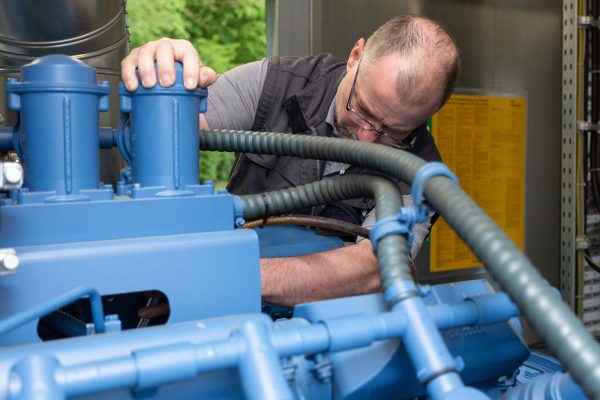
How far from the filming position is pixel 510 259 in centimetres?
51

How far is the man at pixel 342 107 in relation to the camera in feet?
3.11

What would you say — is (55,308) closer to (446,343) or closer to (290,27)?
(446,343)

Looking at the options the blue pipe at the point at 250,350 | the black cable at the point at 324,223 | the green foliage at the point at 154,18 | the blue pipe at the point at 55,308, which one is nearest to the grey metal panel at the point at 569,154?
the black cable at the point at 324,223

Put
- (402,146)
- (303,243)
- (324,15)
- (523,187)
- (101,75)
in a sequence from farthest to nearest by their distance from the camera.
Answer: (523,187) < (324,15) < (402,146) < (101,75) < (303,243)

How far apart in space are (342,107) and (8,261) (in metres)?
0.88

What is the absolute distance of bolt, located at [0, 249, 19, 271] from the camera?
0.55 m

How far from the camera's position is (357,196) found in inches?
32.4

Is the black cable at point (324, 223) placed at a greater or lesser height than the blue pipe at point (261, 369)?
greater

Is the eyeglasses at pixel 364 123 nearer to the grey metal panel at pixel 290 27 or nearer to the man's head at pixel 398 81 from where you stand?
the man's head at pixel 398 81

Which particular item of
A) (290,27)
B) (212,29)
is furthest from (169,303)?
(212,29)

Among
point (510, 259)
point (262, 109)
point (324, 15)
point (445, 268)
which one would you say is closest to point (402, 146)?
point (262, 109)

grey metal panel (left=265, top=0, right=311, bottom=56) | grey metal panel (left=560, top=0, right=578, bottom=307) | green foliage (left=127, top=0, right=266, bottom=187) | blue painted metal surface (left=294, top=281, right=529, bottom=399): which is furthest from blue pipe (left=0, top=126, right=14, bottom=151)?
green foliage (left=127, top=0, right=266, bottom=187)

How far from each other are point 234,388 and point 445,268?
5.76 ft

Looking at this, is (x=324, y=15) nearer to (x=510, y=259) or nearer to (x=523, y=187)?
(x=523, y=187)
